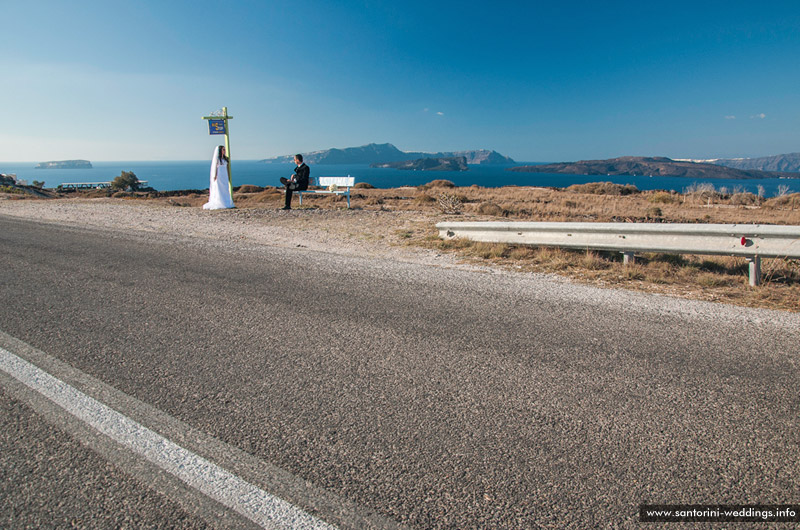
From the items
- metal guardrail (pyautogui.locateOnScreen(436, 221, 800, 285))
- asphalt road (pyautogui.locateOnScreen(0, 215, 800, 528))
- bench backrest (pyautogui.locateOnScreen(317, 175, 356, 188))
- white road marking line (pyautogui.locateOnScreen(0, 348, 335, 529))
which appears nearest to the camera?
white road marking line (pyautogui.locateOnScreen(0, 348, 335, 529))

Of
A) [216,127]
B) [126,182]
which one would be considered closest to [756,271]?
[216,127]

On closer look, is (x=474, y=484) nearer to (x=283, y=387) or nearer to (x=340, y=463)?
(x=340, y=463)

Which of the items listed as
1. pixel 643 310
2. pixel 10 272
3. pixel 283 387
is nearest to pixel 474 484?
pixel 283 387

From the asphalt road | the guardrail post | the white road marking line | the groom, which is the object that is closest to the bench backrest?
the groom

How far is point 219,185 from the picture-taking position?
1633 centimetres

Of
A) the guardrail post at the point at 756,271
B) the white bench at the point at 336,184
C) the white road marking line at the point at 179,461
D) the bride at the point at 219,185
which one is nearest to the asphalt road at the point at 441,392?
the white road marking line at the point at 179,461

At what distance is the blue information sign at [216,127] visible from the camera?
55.0 feet

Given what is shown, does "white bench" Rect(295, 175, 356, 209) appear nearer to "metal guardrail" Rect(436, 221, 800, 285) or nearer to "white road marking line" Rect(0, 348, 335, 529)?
"metal guardrail" Rect(436, 221, 800, 285)

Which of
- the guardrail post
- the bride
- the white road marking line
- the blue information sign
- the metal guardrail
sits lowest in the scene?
the white road marking line

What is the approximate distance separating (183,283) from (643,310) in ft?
18.4

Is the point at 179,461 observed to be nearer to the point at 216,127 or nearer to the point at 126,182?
the point at 216,127

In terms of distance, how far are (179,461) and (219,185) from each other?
15791 mm

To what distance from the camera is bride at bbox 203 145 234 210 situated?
16.3 metres

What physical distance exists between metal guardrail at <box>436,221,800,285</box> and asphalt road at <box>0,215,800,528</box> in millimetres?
1494
